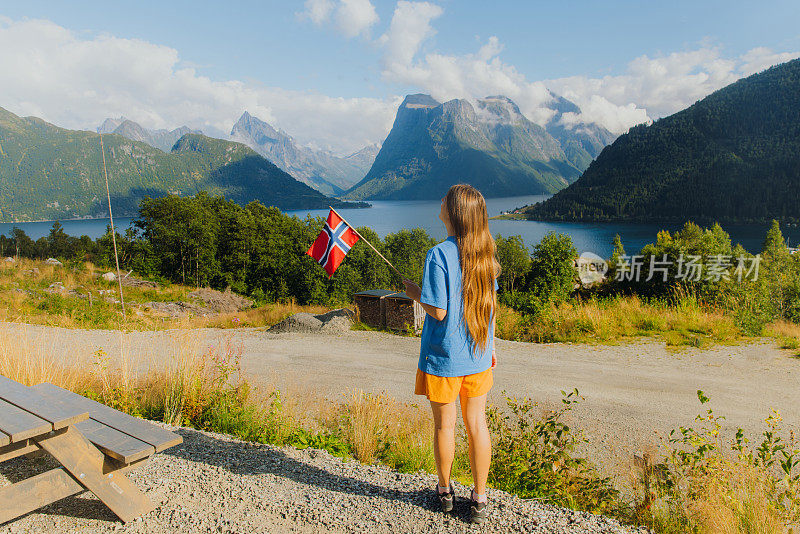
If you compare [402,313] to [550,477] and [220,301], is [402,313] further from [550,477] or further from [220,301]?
[220,301]

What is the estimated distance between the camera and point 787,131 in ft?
479

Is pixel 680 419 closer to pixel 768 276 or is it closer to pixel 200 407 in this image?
pixel 200 407

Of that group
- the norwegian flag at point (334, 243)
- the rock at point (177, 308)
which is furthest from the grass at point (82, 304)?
the norwegian flag at point (334, 243)

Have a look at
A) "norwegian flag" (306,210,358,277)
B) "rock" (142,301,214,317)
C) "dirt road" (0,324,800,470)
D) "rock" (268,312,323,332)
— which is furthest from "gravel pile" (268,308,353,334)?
"rock" (142,301,214,317)

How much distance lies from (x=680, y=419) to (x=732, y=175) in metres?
167

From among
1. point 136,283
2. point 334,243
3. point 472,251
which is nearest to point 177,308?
point 136,283

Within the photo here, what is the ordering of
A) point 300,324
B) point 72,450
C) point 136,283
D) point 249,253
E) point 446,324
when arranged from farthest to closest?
point 249,253, point 136,283, point 300,324, point 446,324, point 72,450

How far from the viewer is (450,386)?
2762 millimetres

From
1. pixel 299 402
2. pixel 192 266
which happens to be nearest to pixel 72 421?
pixel 299 402

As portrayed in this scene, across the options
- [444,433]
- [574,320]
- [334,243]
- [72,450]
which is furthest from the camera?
[574,320]

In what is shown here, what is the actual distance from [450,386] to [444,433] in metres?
0.34

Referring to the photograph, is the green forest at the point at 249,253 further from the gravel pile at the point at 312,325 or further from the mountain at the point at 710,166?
the mountain at the point at 710,166

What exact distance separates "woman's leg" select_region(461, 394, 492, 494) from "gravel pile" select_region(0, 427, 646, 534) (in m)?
0.32

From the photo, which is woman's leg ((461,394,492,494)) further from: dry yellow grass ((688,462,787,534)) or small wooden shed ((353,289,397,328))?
small wooden shed ((353,289,397,328))
